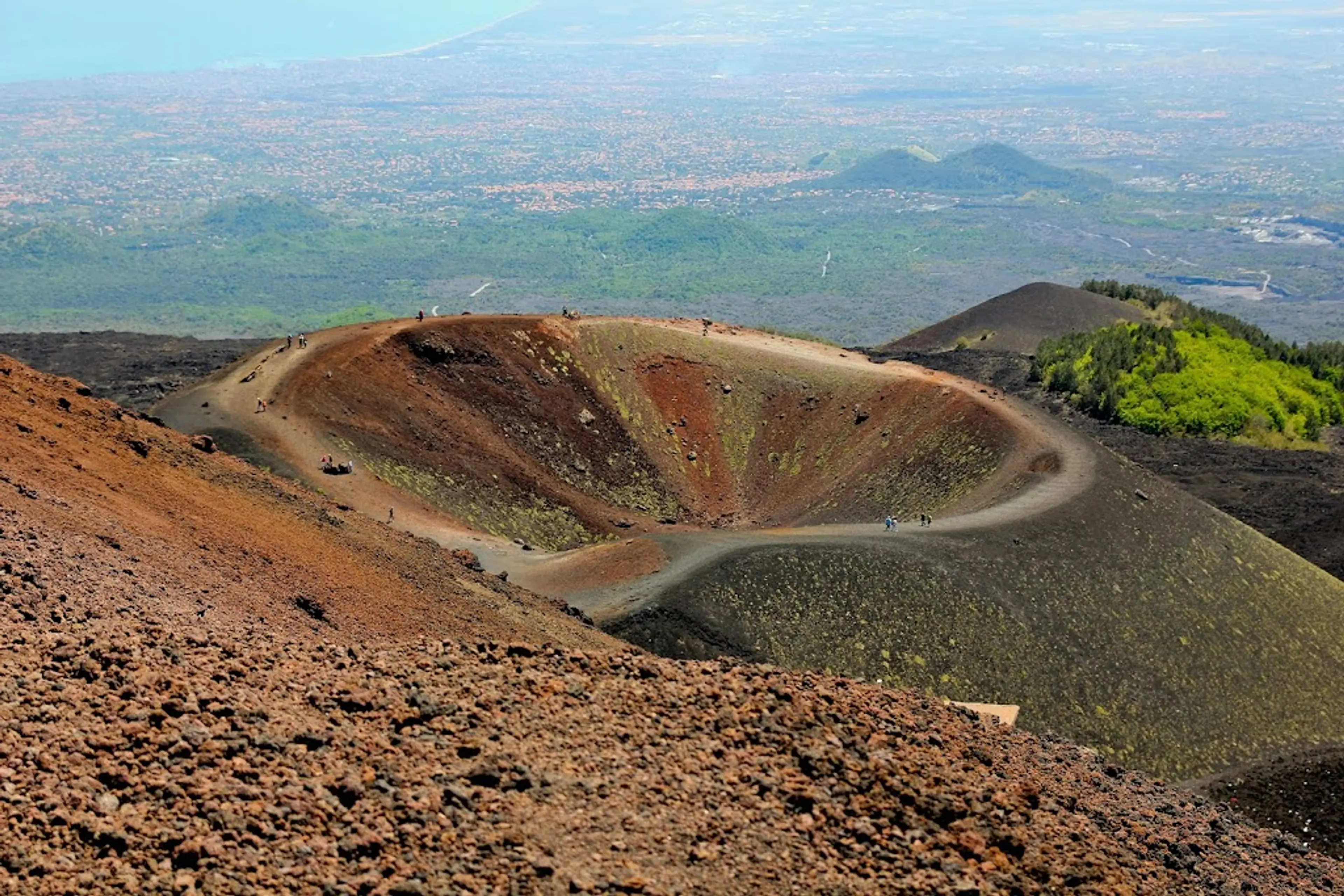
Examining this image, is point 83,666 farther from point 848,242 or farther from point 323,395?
point 848,242

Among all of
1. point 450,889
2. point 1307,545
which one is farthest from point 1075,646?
point 450,889

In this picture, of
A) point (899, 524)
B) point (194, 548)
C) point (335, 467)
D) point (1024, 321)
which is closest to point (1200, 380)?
point (1024, 321)

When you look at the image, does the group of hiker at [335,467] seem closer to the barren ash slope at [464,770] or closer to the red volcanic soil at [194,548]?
the red volcanic soil at [194,548]

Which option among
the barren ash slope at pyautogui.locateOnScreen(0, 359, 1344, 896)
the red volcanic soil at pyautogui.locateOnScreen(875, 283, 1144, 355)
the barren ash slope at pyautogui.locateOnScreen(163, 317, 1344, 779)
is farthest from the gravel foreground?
the red volcanic soil at pyautogui.locateOnScreen(875, 283, 1144, 355)

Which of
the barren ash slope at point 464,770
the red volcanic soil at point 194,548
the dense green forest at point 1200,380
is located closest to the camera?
the barren ash slope at point 464,770

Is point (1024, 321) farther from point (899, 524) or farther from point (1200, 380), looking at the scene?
point (899, 524)

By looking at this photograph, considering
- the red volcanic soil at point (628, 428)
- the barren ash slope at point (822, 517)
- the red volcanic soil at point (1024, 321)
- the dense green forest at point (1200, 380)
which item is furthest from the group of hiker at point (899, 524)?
the red volcanic soil at point (1024, 321)
